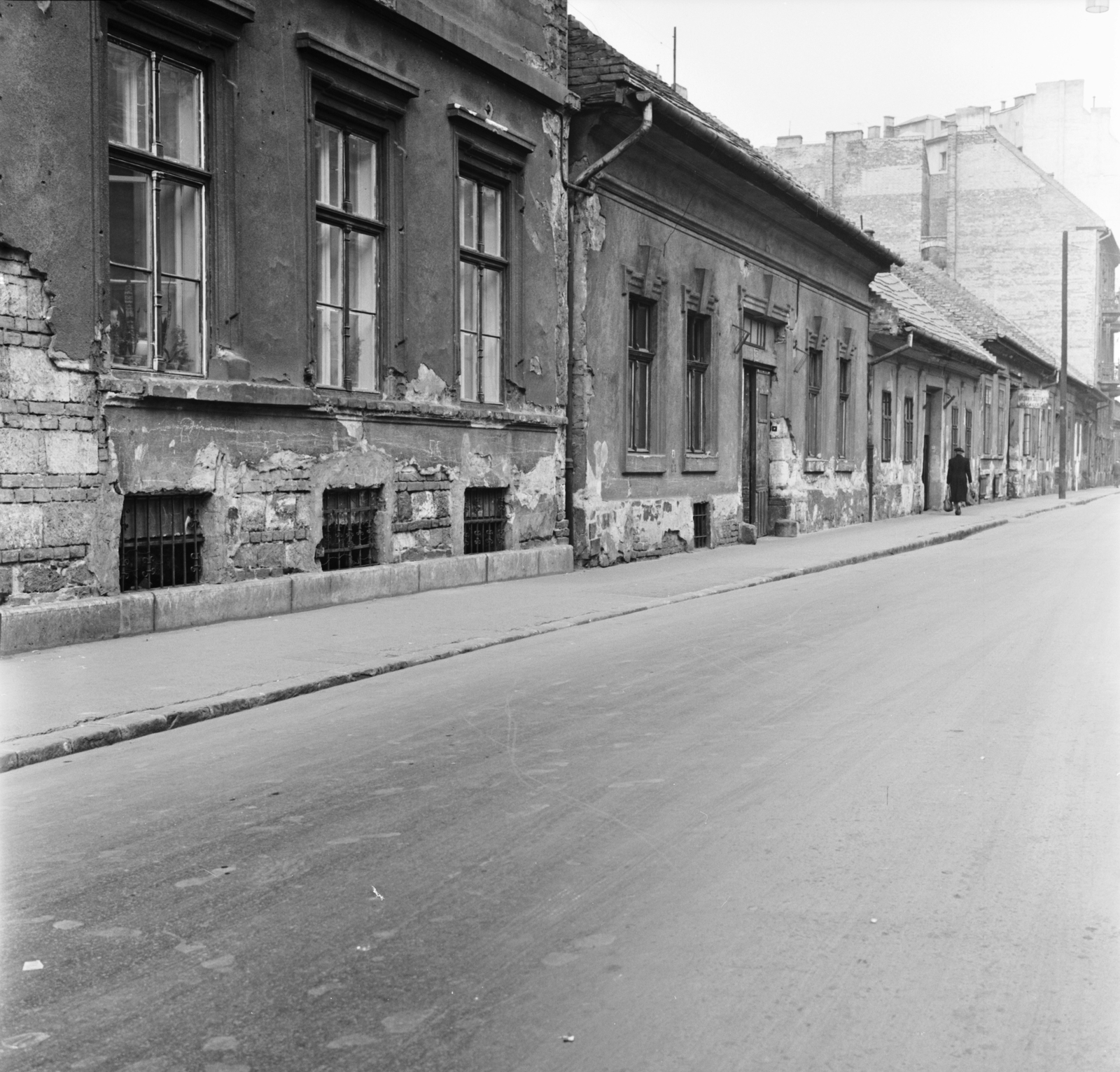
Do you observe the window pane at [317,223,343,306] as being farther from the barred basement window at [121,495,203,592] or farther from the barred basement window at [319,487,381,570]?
the barred basement window at [121,495,203,592]

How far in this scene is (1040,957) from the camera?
3.54 meters

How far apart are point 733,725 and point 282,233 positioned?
6.27 m

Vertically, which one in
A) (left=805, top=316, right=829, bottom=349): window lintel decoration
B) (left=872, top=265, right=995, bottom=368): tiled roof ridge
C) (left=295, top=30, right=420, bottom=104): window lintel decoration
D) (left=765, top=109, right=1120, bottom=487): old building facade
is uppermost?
(left=765, top=109, right=1120, bottom=487): old building facade

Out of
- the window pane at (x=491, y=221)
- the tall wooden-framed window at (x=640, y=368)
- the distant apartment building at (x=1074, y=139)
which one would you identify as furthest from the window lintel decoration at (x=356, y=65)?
the distant apartment building at (x=1074, y=139)

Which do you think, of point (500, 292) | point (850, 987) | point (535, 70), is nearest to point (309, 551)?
point (500, 292)

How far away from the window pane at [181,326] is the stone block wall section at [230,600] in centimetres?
170

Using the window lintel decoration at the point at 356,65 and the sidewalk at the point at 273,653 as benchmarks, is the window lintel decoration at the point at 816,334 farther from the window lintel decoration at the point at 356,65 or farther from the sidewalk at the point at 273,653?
the window lintel decoration at the point at 356,65

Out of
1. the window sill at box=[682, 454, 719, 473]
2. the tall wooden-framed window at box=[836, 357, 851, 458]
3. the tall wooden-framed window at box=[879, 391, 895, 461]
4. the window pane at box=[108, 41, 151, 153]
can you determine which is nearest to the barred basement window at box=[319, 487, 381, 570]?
the window pane at box=[108, 41, 151, 153]

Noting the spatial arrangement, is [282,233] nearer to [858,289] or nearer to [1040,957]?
[1040,957]

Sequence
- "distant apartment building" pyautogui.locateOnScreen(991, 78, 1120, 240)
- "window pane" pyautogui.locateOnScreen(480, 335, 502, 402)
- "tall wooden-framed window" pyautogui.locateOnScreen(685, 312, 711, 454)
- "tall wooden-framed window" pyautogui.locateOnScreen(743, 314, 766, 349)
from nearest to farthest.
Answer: "window pane" pyautogui.locateOnScreen(480, 335, 502, 402) < "tall wooden-framed window" pyautogui.locateOnScreen(685, 312, 711, 454) < "tall wooden-framed window" pyautogui.locateOnScreen(743, 314, 766, 349) < "distant apartment building" pyautogui.locateOnScreen(991, 78, 1120, 240)

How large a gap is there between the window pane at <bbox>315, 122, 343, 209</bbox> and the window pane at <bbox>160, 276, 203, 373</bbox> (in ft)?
6.04

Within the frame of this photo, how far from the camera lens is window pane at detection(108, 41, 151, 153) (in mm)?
9312

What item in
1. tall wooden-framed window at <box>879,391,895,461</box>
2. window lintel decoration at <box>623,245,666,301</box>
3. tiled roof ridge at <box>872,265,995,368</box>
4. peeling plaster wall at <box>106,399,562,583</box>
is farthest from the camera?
tiled roof ridge at <box>872,265,995,368</box>

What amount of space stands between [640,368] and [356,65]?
23.6 feet
